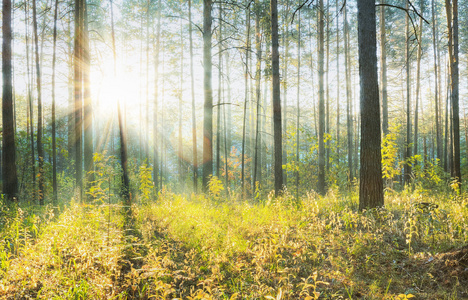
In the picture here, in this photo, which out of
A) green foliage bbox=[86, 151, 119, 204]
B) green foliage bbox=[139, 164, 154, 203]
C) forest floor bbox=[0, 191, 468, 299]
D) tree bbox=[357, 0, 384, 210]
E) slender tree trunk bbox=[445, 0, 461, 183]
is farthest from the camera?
slender tree trunk bbox=[445, 0, 461, 183]

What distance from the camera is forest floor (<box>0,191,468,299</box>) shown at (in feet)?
7.34

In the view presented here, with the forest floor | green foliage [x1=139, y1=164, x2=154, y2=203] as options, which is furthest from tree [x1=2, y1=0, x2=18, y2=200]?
the forest floor

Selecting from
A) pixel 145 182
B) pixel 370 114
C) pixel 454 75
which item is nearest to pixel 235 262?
pixel 370 114

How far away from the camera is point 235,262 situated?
Answer: 2.91 m

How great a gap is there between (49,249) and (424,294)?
162 inches

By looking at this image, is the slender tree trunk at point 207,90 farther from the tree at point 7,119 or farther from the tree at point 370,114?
the tree at point 7,119

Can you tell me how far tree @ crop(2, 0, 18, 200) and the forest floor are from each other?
4393mm

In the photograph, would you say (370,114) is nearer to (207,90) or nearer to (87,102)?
(207,90)

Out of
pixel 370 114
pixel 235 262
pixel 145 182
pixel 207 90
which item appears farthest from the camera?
pixel 207 90

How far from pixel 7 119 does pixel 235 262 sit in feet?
27.5

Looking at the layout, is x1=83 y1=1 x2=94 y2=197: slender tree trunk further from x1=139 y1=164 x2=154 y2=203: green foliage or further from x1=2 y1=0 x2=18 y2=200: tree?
x1=139 y1=164 x2=154 y2=203: green foliage

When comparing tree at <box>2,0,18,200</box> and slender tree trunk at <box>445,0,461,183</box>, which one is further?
slender tree trunk at <box>445,0,461,183</box>

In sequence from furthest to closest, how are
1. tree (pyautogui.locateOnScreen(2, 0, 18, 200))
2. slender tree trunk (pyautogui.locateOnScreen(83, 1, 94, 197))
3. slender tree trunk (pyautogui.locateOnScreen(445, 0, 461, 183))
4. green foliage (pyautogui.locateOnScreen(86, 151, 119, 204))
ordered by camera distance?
1. slender tree trunk (pyautogui.locateOnScreen(83, 1, 94, 197))
2. slender tree trunk (pyautogui.locateOnScreen(445, 0, 461, 183))
3. tree (pyautogui.locateOnScreen(2, 0, 18, 200))
4. green foliage (pyautogui.locateOnScreen(86, 151, 119, 204))

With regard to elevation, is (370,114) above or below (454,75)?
below
